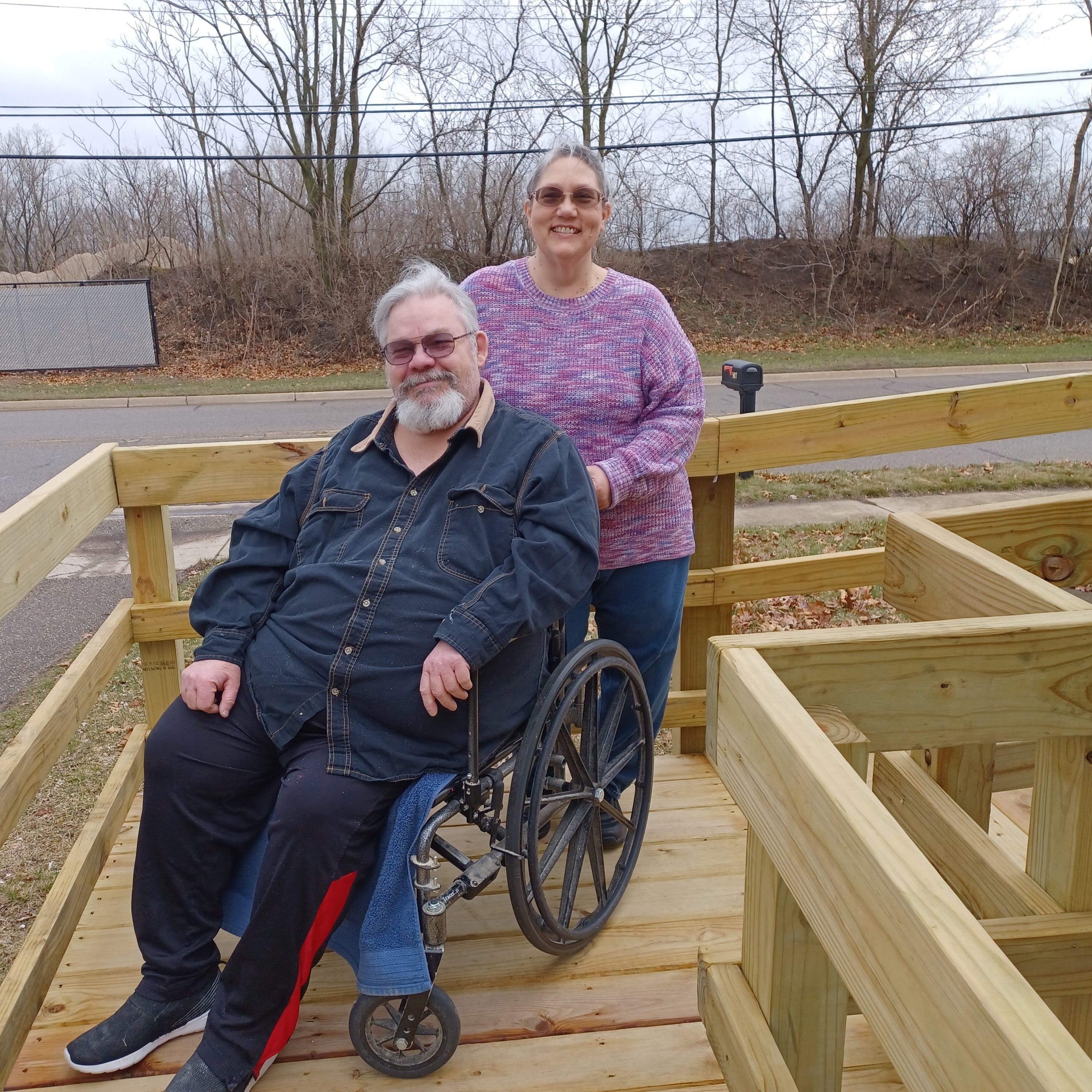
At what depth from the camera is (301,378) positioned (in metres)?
14.6

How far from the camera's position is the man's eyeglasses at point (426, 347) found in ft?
7.08

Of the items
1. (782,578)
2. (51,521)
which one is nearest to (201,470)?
(51,521)

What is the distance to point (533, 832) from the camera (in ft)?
6.13

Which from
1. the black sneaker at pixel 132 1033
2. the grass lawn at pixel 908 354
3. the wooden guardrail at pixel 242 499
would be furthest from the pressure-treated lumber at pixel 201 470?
the grass lawn at pixel 908 354

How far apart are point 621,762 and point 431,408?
872 mm

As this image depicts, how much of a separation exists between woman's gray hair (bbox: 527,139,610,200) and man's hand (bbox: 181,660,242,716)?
1.21 meters

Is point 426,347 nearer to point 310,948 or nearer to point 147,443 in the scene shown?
point 310,948

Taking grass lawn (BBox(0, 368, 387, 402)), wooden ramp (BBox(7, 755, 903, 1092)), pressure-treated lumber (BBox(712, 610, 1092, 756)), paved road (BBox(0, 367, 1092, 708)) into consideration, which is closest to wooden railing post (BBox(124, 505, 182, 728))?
wooden ramp (BBox(7, 755, 903, 1092))

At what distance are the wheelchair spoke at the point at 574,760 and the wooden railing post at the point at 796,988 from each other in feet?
2.83

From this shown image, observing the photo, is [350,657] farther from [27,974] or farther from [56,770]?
[56,770]

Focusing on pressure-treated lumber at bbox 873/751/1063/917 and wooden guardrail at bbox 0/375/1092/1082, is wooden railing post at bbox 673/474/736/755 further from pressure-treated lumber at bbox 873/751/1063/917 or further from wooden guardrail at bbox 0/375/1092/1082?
pressure-treated lumber at bbox 873/751/1063/917

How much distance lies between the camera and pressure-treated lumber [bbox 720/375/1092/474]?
280 centimetres

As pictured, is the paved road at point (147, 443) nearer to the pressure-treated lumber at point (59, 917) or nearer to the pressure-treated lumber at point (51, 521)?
the pressure-treated lumber at point (59, 917)

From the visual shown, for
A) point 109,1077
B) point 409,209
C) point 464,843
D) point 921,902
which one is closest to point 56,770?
point 464,843
